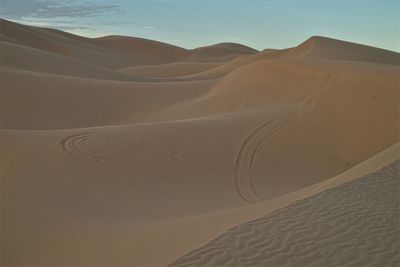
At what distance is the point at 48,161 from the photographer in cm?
1059

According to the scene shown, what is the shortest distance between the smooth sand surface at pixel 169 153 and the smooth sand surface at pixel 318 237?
0.68 meters

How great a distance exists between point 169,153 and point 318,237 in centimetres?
698

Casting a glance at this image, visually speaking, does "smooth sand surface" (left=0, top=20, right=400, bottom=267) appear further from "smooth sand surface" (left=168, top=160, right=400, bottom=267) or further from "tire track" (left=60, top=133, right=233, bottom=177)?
"smooth sand surface" (left=168, top=160, right=400, bottom=267)

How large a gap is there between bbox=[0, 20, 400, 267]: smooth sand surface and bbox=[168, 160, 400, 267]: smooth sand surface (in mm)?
683

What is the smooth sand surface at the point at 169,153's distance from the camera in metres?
7.00

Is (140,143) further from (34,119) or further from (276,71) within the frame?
(276,71)

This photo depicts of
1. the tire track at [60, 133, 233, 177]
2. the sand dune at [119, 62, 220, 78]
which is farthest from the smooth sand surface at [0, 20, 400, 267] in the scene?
the sand dune at [119, 62, 220, 78]

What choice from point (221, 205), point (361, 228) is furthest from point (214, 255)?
point (221, 205)

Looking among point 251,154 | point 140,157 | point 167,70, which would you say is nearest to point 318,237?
point 140,157

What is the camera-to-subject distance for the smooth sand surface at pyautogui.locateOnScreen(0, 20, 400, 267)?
7.00 meters

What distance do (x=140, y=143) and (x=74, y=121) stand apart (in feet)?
24.8

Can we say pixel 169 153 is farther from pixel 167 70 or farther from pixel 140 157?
pixel 167 70

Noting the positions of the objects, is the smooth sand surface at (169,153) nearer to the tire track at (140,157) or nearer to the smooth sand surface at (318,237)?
the tire track at (140,157)

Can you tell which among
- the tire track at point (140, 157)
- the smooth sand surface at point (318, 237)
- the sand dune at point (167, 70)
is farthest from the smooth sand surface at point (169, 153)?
the sand dune at point (167, 70)
